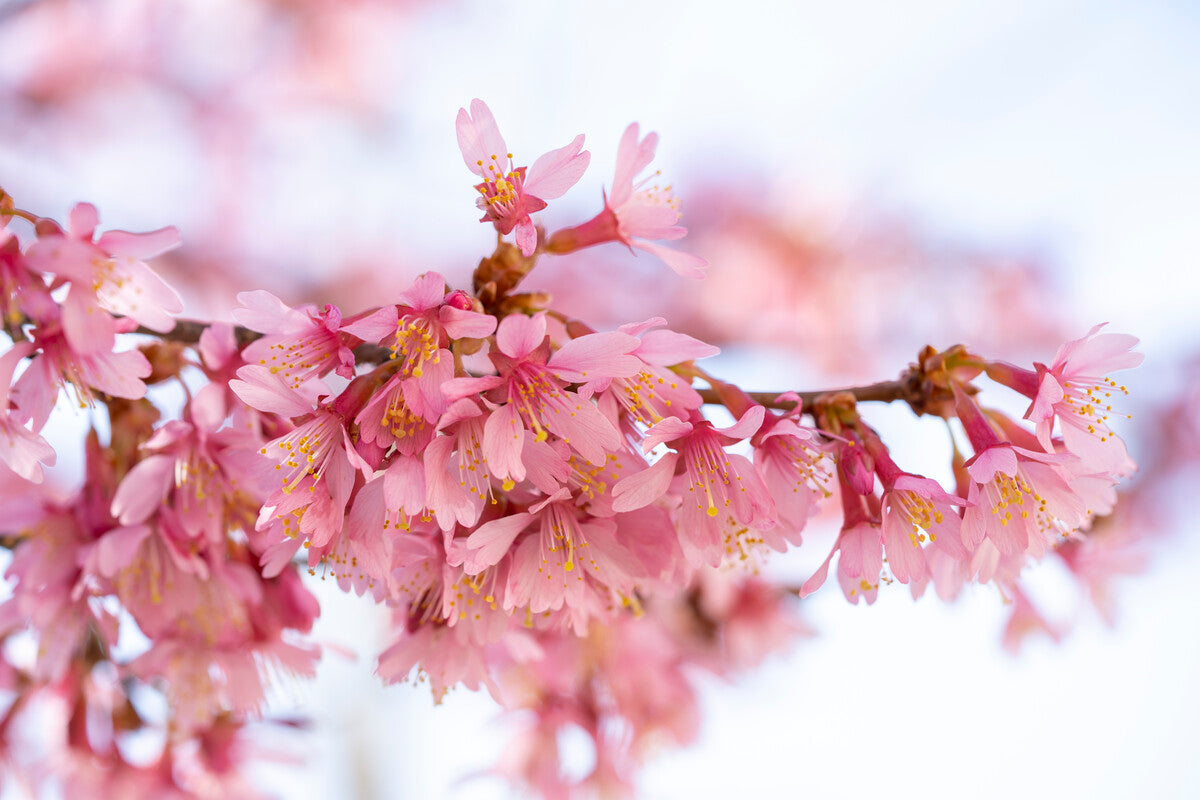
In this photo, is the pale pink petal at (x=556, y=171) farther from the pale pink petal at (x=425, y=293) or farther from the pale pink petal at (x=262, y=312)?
the pale pink petal at (x=262, y=312)

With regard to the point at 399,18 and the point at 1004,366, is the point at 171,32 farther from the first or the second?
the point at 1004,366

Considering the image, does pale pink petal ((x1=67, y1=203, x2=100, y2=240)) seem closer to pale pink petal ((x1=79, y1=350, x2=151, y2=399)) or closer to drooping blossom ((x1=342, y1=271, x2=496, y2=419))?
pale pink petal ((x1=79, y1=350, x2=151, y2=399))

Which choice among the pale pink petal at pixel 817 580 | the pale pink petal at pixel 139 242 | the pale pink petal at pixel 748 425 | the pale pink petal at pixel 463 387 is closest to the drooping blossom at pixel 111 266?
the pale pink petal at pixel 139 242

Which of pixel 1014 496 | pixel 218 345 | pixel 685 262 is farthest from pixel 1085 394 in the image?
pixel 218 345

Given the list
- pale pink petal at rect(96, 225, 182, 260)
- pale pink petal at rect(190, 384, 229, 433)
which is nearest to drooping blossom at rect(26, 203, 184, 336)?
pale pink petal at rect(96, 225, 182, 260)

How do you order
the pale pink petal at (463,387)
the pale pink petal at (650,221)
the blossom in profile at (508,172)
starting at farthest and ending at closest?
the pale pink petal at (650,221), the blossom in profile at (508,172), the pale pink petal at (463,387)

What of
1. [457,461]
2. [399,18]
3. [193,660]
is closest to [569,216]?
[399,18]

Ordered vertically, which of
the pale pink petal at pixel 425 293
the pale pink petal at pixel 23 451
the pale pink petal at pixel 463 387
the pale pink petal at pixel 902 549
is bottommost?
the pale pink petal at pixel 23 451
